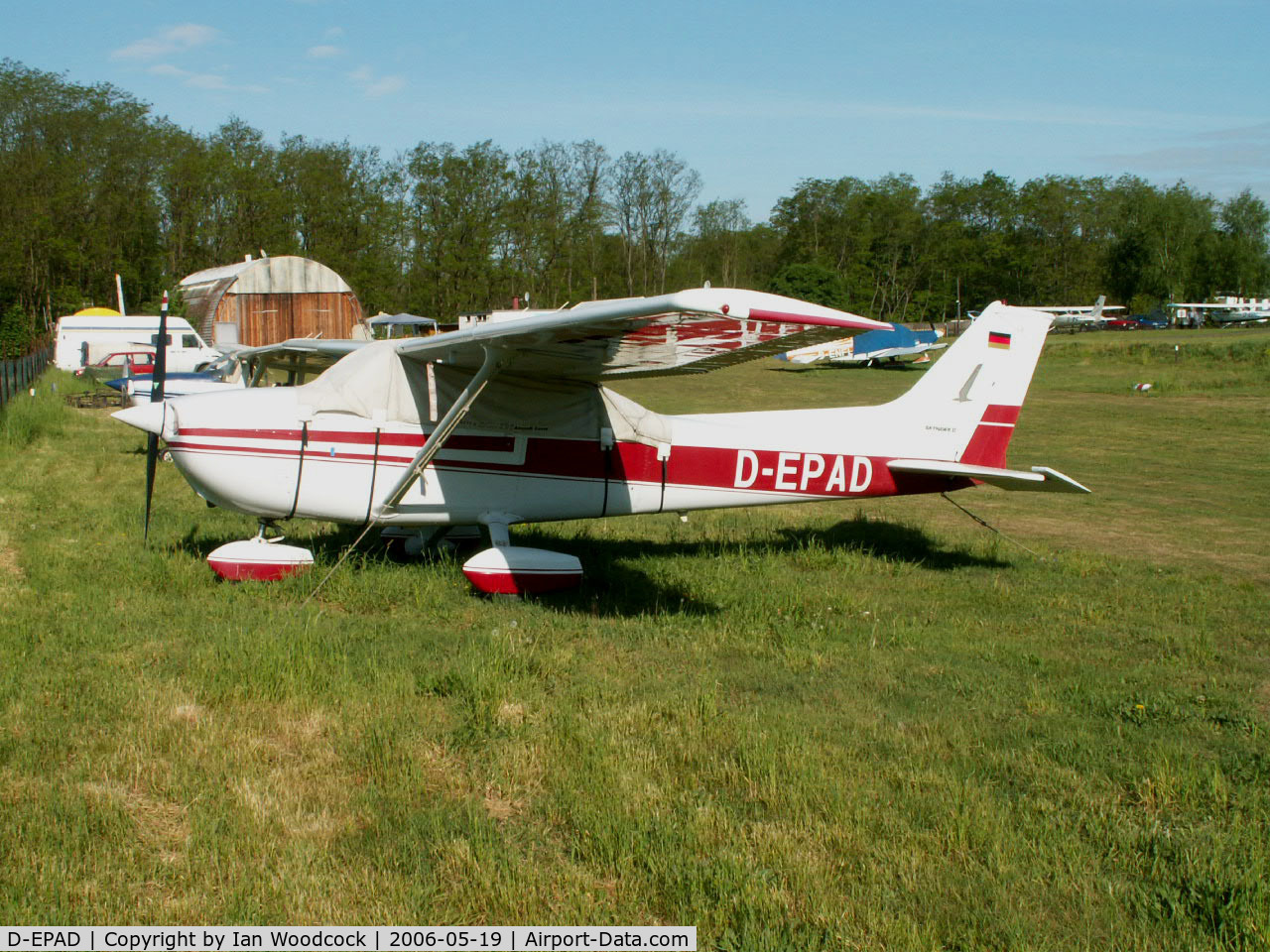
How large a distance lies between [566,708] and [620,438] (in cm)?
353

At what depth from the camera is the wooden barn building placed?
37844 mm

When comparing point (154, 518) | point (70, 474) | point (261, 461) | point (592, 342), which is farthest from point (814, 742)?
point (70, 474)

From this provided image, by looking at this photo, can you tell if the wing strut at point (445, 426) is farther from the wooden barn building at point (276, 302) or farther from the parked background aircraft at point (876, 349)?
the parked background aircraft at point (876, 349)

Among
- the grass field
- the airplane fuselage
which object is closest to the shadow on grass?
the grass field

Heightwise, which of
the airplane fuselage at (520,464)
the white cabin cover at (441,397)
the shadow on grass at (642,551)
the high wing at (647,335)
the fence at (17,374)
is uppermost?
the high wing at (647,335)

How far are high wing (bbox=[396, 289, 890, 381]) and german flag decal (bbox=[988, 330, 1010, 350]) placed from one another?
132 inches

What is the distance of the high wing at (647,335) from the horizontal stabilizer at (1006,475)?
2.64 metres

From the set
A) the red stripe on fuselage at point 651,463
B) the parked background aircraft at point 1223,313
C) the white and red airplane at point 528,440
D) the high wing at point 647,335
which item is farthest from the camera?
the parked background aircraft at point 1223,313

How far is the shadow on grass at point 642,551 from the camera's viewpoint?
757 cm

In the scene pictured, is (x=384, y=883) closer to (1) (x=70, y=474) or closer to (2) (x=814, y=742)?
(2) (x=814, y=742)

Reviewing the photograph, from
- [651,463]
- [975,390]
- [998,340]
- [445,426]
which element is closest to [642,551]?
[651,463]

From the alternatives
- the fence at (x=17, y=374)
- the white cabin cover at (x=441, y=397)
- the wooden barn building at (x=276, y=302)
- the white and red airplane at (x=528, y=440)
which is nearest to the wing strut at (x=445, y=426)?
the white and red airplane at (x=528, y=440)

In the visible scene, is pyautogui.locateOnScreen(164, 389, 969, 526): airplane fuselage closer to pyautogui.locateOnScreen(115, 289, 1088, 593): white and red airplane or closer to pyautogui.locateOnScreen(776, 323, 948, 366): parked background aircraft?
pyautogui.locateOnScreen(115, 289, 1088, 593): white and red airplane

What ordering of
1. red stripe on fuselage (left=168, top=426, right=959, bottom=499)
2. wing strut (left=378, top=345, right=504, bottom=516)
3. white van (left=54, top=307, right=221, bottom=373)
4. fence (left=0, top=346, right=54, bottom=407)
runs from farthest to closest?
white van (left=54, top=307, right=221, bottom=373) < fence (left=0, top=346, right=54, bottom=407) < red stripe on fuselage (left=168, top=426, right=959, bottom=499) < wing strut (left=378, top=345, right=504, bottom=516)
